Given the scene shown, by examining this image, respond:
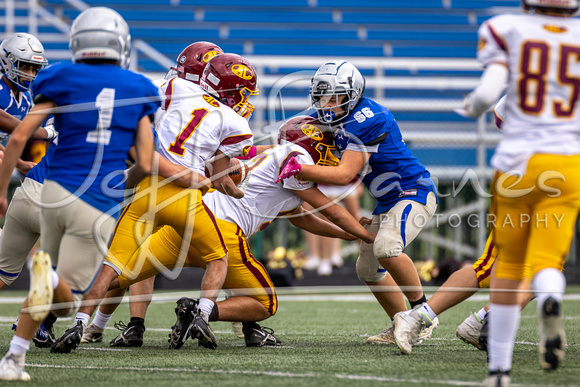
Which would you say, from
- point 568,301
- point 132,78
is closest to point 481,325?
point 132,78

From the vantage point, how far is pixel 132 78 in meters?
3.25

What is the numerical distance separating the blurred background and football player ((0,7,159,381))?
19.4 feet

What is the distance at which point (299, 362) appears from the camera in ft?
11.8

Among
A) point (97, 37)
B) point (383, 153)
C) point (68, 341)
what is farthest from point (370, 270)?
point (97, 37)

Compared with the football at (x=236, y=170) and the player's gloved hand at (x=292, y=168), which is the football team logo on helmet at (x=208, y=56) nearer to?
the football at (x=236, y=170)

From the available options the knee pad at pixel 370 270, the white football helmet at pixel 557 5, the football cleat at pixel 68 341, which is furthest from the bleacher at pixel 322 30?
the white football helmet at pixel 557 5

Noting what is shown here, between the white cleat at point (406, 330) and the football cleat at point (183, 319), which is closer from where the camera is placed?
the white cleat at point (406, 330)

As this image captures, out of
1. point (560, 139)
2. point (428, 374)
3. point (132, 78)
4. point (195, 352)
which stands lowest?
point (195, 352)

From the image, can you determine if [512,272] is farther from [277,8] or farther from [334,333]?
[277,8]

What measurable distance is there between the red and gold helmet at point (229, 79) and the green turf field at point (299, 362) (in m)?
1.50

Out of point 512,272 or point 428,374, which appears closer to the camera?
point 512,272

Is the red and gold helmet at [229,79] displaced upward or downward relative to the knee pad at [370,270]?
upward

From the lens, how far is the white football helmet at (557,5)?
9.48ft

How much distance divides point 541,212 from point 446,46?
1229cm
